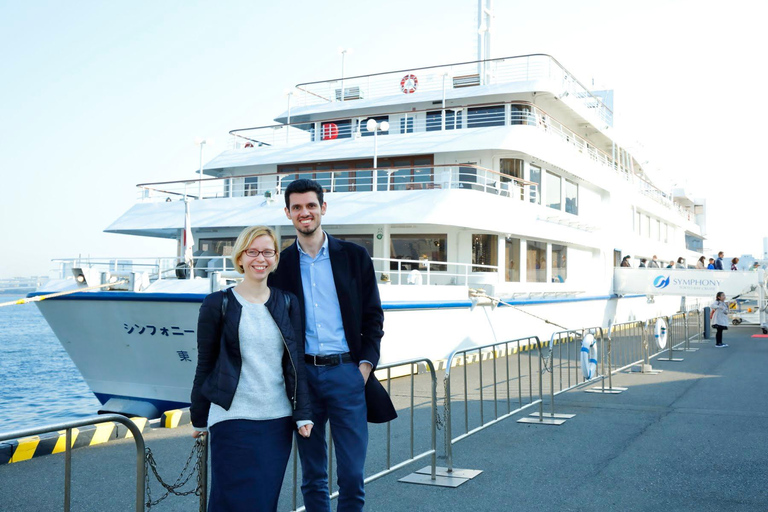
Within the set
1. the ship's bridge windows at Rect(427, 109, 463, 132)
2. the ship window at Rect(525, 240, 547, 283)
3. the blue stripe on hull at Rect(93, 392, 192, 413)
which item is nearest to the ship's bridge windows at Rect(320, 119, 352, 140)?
the ship's bridge windows at Rect(427, 109, 463, 132)

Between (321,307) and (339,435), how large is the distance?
2.18ft

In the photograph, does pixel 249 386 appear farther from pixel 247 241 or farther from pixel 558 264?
pixel 558 264

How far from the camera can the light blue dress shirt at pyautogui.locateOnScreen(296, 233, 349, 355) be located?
3629mm

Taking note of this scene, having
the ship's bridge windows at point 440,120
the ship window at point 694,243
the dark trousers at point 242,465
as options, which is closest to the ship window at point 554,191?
the ship's bridge windows at point 440,120

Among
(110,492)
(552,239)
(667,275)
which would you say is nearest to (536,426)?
(110,492)

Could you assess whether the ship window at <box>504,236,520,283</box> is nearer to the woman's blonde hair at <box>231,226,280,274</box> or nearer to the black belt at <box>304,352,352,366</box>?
the black belt at <box>304,352,352,366</box>

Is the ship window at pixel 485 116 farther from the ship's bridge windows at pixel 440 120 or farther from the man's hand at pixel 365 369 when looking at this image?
the man's hand at pixel 365 369

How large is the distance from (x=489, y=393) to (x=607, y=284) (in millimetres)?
12538

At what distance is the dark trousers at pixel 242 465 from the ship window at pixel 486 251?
12.3 m

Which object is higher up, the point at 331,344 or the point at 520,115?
the point at 520,115

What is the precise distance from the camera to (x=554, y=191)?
18.5m

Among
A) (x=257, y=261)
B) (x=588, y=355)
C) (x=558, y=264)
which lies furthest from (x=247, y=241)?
(x=558, y=264)

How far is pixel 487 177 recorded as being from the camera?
1573 cm

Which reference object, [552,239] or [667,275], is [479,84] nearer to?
[552,239]
